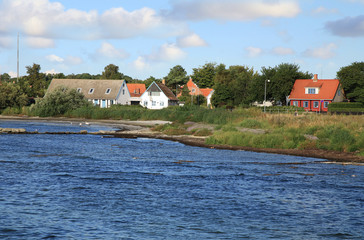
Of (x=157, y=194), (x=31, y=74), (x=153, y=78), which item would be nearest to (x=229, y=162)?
(x=157, y=194)

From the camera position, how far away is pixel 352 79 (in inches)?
3890

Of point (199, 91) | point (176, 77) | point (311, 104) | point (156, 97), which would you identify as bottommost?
point (311, 104)

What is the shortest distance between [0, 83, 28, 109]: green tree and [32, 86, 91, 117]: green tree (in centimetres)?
867

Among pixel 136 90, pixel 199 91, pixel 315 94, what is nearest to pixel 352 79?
pixel 315 94

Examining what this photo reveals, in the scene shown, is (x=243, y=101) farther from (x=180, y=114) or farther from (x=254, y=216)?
(x=254, y=216)

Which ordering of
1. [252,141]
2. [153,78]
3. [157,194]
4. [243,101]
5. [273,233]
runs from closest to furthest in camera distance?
1. [273,233]
2. [157,194]
3. [252,141]
4. [243,101]
5. [153,78]

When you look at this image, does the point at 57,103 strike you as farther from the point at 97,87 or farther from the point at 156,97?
the point at 156,97

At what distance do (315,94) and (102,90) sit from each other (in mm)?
49844

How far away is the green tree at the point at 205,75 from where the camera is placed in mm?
160875

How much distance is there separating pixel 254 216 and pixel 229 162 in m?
14.3

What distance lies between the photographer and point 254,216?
18.6 m

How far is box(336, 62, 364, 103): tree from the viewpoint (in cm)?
9744

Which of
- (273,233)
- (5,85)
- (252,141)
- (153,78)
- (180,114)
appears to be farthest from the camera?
(153,78)

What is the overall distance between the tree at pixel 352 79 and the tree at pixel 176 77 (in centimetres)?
5479
